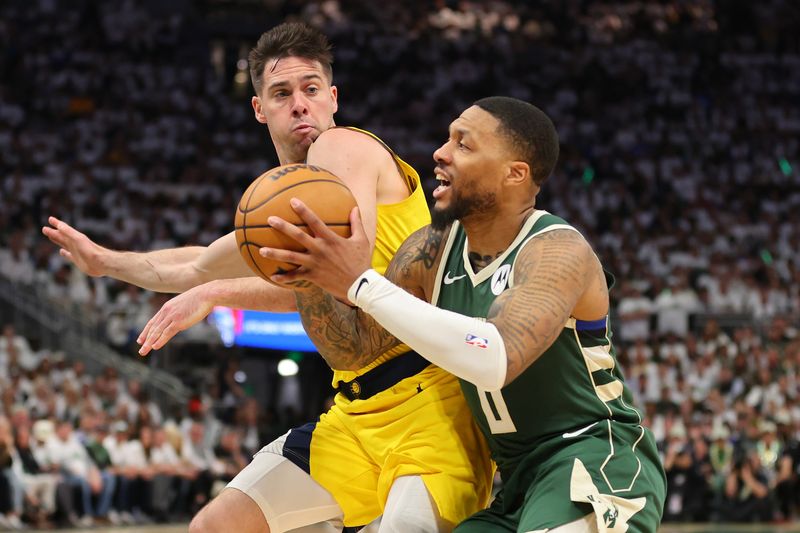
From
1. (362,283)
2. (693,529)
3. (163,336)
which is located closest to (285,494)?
(163,336)

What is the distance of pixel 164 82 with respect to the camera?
76.6 feet

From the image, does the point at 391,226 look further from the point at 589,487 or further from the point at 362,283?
the point at 589,487

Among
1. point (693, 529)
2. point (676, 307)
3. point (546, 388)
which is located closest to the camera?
point (546, 388)

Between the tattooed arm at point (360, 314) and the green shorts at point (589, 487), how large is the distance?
662mm

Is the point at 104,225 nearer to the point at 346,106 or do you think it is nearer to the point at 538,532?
the point at 346,106

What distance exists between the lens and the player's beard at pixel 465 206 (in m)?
3.73

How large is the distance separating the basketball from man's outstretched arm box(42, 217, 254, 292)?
1.22 metres

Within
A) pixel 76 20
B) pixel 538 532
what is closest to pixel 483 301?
pixel 538 532

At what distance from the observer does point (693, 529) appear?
13.7 metres

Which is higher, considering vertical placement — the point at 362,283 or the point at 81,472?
the point at 362,283

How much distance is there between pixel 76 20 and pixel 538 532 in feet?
74.2

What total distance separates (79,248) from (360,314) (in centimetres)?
147

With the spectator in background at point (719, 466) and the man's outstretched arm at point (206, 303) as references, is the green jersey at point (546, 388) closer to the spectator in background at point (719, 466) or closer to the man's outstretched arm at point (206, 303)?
the man's outstretched arm at point (206, 303)

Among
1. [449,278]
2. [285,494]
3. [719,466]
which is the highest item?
[449,278]
